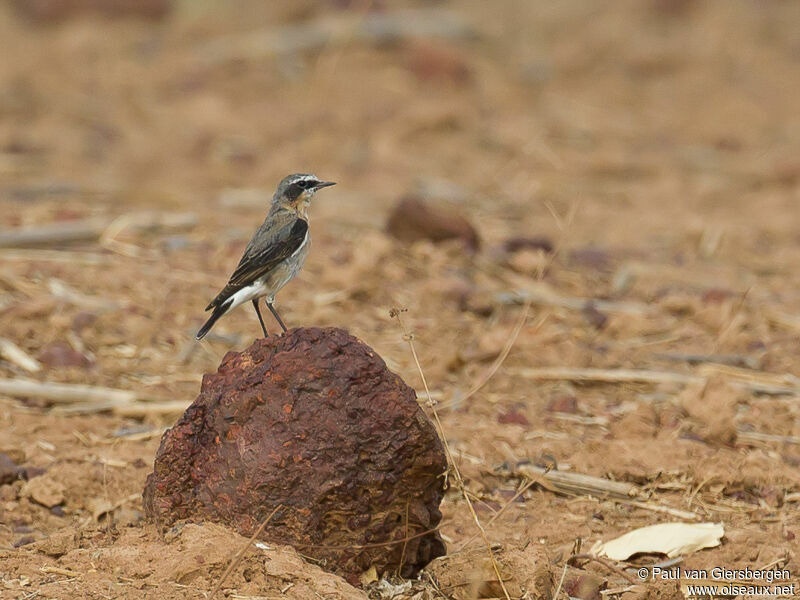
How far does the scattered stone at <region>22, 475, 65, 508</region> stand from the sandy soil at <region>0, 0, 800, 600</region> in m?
0.02

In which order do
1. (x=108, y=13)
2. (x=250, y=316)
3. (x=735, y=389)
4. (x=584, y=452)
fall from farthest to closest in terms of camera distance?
(x=108, y=13) < (x=250, y=316) < (x=735, y=389) < (x=584, y=452)

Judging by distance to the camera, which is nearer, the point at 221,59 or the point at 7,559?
the point at 7,559

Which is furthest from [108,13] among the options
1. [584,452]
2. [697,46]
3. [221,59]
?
[584,452]

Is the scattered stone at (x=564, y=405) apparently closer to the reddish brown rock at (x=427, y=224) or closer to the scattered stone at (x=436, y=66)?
the reddish brown rock at (x=427, y=224)

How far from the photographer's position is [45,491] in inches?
228

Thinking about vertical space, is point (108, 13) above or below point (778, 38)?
above

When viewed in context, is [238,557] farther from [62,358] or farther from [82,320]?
[82,320]

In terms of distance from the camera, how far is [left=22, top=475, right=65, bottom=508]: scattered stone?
5762 millimetres

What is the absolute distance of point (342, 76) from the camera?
16.3m

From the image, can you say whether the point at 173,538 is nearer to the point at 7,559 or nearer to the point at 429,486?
the point at 7,559

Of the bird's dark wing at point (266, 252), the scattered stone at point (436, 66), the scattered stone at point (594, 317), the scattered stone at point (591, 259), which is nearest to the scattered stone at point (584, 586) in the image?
the bird's dark wing at point (266, 252)

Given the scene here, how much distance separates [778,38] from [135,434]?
16352mm

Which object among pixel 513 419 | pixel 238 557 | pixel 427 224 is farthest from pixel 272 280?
pixel 427 224

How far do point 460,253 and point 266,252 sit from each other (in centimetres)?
420
